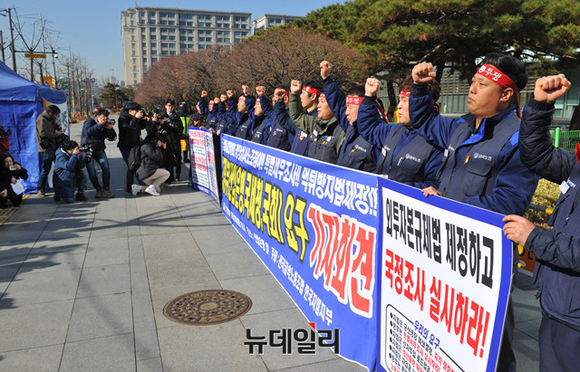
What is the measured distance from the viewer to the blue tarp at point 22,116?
Answer: 9.80 metres

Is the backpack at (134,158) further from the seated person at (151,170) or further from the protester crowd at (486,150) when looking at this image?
the protester crowd at (486,150)

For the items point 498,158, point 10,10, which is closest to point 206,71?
point 10,10

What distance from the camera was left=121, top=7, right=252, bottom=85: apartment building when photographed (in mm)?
146250

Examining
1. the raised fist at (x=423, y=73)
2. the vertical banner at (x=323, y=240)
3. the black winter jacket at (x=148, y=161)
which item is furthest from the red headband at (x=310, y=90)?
the black winter jacket at (x=148, y=161)

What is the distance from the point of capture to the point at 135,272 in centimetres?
515

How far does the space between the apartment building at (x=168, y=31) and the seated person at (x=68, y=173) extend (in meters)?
143

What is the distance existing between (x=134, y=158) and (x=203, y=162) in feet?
5.06

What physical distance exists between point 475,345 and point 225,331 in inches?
89.3


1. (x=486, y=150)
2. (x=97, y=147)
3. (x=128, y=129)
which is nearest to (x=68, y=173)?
(x=97, y=147)

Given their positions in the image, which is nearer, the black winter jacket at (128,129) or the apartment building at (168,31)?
the black winter jacket at (128,129)

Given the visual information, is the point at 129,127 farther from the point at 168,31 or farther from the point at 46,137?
the point at 168,31

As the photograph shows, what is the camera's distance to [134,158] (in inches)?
381

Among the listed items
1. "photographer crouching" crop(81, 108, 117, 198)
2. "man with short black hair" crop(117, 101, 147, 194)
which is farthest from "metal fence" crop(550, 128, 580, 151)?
"photographer crouching" crop(81, 108, 117, 198)

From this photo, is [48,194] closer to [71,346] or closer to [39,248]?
[39,248]
